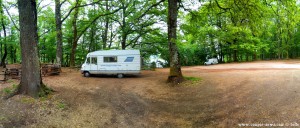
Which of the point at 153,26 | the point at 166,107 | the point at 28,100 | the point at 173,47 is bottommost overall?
the point at 166,107

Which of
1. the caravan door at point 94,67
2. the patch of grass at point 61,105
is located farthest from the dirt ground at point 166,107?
the caravan door at point 94,67

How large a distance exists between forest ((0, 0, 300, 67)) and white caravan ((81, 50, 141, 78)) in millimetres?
3385

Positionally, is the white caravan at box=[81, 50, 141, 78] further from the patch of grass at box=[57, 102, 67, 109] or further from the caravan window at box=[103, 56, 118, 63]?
the patch of grass at box=[57, 102, 67, 109]

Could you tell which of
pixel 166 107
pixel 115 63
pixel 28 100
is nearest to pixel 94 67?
pixel 115 63

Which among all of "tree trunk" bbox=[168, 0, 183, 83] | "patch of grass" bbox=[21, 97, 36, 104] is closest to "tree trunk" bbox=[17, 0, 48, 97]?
"patch of grass" bbox=[21, 97, 36, 104]

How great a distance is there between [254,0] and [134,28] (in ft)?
40.6

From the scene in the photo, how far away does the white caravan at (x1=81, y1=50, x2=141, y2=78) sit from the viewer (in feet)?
54.2

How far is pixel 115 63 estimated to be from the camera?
658 inches

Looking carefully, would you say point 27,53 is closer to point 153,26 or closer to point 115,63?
point 115,63

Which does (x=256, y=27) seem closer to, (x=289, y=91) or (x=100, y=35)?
(x=289, y=91)

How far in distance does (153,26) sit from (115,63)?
28.5 ft

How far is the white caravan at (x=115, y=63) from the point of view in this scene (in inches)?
651

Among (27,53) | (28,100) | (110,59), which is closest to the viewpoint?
(28,100)

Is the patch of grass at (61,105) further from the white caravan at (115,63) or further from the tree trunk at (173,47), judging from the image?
the white caravan at (115,63)
